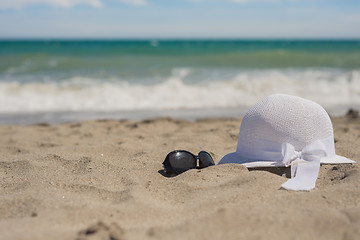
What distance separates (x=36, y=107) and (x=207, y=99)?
4020 millimetres

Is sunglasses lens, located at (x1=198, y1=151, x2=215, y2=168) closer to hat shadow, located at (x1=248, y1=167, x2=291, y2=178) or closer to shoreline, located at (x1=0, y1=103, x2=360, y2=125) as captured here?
hat shadow, located at (x1=248, y1=167, x2=291, y2=178)

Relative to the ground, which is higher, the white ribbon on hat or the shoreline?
the white ribbon on hat

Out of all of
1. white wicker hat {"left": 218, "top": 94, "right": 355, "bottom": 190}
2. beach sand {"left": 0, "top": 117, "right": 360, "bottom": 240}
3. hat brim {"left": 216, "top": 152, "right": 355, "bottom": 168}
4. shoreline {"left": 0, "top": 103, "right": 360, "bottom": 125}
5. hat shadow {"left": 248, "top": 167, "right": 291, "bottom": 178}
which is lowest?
shoreline {"left": 0, "top": 103, "right": 360, "bottom": 125}

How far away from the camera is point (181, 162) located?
→ 3.02 metres

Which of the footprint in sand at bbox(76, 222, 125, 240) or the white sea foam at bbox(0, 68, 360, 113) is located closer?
the footprint in sand at bbox(76, 222, 125, 240)

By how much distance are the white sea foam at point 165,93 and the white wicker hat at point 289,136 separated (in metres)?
5.05

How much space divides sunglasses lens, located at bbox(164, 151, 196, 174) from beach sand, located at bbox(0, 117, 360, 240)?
9cm

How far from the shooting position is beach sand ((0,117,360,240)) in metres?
1.98

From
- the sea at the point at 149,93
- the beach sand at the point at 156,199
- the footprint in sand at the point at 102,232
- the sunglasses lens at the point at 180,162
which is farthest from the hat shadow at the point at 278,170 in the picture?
the sea at the point at 149,93

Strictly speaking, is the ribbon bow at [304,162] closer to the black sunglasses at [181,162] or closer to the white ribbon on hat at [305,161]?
the white ribbon on hat at [305,161]

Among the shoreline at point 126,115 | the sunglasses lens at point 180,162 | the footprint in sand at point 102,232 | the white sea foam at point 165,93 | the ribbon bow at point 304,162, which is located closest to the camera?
the footprint in sand at point 102,232

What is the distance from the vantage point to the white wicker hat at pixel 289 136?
2.76m

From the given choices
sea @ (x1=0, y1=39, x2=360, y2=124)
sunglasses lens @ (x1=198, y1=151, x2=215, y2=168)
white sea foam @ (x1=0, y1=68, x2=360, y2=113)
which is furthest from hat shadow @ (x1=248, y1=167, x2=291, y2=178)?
white sea foam @ (x1=0, y1=68, x2=360, y2=113)

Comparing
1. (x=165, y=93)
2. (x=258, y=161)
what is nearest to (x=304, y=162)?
(x=258, y=161)
